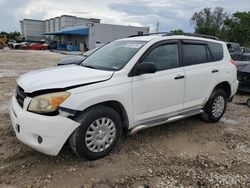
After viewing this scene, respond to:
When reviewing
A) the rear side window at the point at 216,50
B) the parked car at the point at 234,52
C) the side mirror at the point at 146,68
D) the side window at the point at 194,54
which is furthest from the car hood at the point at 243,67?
the side mirror at the point at 146,68

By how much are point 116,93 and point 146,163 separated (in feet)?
3.53

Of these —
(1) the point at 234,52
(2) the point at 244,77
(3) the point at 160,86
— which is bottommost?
(2) the point at 244,77

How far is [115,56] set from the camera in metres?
4.48

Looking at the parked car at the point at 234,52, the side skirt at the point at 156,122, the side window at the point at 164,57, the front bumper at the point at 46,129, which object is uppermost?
the side window at the point at 164,57

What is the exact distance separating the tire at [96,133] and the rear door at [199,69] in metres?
1.61

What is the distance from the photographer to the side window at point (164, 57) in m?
4.39

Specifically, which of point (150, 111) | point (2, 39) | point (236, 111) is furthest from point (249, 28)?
point (150, 111)

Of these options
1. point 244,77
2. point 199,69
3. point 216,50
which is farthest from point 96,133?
point 244,77

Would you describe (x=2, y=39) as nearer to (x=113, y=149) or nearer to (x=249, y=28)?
(x=249, y=28)

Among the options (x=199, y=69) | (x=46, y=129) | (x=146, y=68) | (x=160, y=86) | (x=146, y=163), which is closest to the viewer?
(x=46, y=129)

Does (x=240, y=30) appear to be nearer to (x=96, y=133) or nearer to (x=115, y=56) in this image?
(x=115, y=56)

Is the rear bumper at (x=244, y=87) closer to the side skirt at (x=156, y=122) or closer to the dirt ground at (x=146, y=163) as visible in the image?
the dirt ground at (x=146, y=163)

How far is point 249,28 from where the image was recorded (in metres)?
45.0

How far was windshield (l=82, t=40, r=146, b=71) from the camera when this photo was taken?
13.8ft
